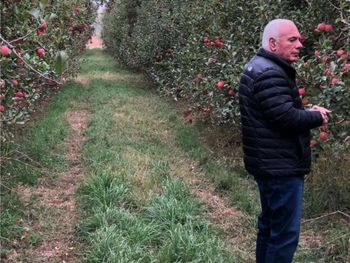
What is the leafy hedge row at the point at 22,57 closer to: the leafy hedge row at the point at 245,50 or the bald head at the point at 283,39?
the bald head at the point at 283,39

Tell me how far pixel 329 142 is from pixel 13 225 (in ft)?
8.90

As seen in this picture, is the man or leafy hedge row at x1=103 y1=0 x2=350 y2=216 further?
leafy hedge row at x1=103 y1=0 x2=350 y2=216

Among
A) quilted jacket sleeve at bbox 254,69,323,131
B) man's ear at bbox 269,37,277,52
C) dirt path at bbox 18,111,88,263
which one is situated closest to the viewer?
quilted jacket sleeve at bbox 254,69,323,131

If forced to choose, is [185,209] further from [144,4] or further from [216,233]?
[144,4]

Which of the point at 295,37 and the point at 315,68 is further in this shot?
the point at 315,68

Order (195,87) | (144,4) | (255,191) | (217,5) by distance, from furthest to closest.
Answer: (144,4)
(195,87)
(217,5)
(255,191)

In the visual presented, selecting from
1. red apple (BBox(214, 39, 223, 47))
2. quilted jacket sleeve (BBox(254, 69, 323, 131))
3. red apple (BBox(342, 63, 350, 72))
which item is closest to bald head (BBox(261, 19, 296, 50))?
quilted jacket sleeve (BBox(254, 69, 323, 131))

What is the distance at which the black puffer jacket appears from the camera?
9.58 ft

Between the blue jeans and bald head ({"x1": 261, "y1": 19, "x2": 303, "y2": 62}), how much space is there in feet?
2.46

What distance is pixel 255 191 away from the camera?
5.50 meters

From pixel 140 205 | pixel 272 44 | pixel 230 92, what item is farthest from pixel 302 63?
pixel 140 205

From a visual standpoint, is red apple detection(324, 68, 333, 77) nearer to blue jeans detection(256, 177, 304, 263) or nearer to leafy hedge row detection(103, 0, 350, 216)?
leafy hedge row detection(103, 0, 350, 216)

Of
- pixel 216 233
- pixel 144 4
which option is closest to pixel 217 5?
pixel 216 233

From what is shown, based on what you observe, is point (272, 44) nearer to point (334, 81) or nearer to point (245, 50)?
point (334, 81)
